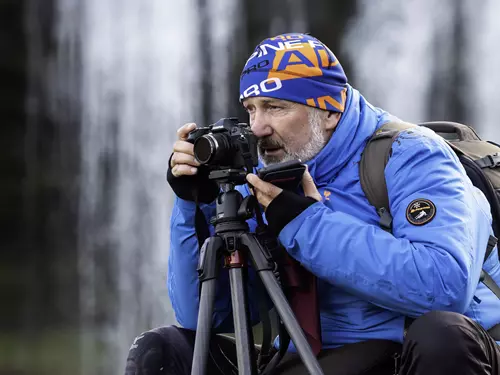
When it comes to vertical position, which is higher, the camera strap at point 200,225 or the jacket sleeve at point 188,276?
the camera strap at point 200,225

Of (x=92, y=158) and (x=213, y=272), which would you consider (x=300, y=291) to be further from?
(x=92, y=158)

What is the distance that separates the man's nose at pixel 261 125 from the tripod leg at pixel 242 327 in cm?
40

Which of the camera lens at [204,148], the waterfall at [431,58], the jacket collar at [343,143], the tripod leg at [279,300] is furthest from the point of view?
the waterfall at [431,58]

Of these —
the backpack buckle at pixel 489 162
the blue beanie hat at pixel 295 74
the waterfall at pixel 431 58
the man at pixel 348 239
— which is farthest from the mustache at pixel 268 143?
the waterfall at pixel 431 58

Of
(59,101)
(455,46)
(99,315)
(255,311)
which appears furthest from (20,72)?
(255,311)

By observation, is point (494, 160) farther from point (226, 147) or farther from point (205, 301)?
point (205, 301)

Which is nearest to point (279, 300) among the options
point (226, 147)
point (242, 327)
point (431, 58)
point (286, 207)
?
point (242, 327)

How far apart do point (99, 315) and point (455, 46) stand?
6959 mm

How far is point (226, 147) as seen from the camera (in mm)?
1710

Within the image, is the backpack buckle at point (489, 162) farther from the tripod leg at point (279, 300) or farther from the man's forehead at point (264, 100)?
the tripod leg at point (279, 300)

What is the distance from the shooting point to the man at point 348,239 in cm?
162

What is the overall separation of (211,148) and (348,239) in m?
0.33

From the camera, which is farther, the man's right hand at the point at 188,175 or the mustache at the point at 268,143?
the mustache at the point at 268,143

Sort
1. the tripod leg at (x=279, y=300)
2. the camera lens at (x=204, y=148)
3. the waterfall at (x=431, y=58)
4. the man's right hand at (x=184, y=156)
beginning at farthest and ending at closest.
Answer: the waterfall at (x=431, y=58), the man's right hand at (x=184, y=156), the camera lens at (x=204, y=148), the tripod leg at (x=279, y=300)
